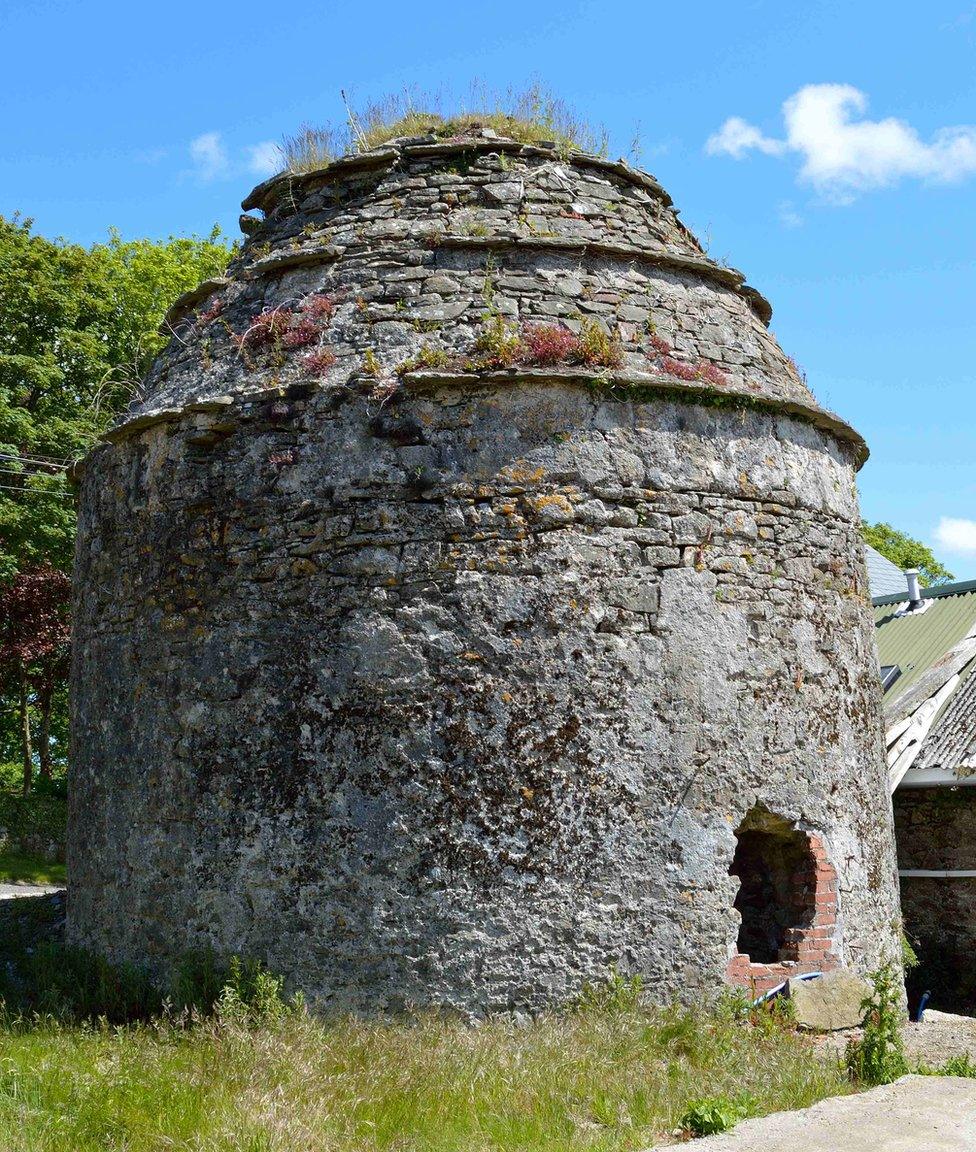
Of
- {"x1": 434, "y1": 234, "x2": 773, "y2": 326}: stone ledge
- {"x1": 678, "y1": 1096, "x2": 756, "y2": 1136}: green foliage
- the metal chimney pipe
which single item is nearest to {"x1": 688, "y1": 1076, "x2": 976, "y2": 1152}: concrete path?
{"x1": 678, "y1": 1096, "x2": 756, "y2": 1136}: green foliage

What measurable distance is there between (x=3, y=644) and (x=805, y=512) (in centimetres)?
1680

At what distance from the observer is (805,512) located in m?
7.77

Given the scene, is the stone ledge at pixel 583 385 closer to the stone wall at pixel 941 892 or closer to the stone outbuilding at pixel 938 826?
the stone outbuilding at pixel 938 826

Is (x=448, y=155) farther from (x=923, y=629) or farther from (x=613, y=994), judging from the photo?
(x=923, y=629)

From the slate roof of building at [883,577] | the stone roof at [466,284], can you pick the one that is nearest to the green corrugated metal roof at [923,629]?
the slate roof of building at [883,577]

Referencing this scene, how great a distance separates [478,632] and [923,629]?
10534 mm

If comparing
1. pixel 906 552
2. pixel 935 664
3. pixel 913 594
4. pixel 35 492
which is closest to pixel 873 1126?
pixel 935 664

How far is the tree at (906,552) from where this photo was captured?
110ft

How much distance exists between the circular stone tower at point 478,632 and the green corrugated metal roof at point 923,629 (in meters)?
6.85

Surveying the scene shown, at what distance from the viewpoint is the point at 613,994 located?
642 cm

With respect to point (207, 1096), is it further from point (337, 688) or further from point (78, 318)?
point (78, 318)

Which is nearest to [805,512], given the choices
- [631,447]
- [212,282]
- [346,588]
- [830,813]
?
[631,447]

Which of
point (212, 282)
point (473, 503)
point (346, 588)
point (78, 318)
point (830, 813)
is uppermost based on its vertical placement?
point (78, 318)

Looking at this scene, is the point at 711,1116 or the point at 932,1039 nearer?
the point at 711,1116
